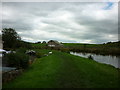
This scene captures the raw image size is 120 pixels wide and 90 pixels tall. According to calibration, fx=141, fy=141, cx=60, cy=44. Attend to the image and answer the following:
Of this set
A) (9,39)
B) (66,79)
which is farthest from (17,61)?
(9,39)

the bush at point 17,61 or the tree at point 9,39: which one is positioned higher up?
the tree at point 9,39

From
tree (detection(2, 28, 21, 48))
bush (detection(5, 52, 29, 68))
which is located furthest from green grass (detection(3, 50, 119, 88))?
tree (detection(2, 28, 21, 48))

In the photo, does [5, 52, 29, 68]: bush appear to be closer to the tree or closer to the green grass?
the green grass

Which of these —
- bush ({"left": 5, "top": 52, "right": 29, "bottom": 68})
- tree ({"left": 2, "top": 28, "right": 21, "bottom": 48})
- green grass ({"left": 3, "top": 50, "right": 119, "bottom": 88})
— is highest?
tree ({"left": 2, "top": 28, "right": 21, "bottom": 48})

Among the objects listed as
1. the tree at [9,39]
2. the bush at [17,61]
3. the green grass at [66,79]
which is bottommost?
the green grass at [66,79]

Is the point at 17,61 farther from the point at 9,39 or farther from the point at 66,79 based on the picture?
the point at 9,39

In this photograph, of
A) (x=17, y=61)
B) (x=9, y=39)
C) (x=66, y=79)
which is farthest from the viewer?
(x=9, y=39)

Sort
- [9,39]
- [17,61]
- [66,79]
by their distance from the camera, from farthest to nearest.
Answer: [9,39] < [17,61] < [66,79]

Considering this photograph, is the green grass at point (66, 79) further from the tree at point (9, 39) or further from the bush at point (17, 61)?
the tree at point (9, 39)

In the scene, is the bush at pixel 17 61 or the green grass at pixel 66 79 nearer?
the green grass at pixel 66 79

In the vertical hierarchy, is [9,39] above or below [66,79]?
above

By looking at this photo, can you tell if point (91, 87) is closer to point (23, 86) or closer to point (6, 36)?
point (23, 86)

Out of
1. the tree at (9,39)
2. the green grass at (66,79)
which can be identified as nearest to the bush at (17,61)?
the green grass at (66,79)

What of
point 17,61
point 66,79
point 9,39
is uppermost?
point 9,39
